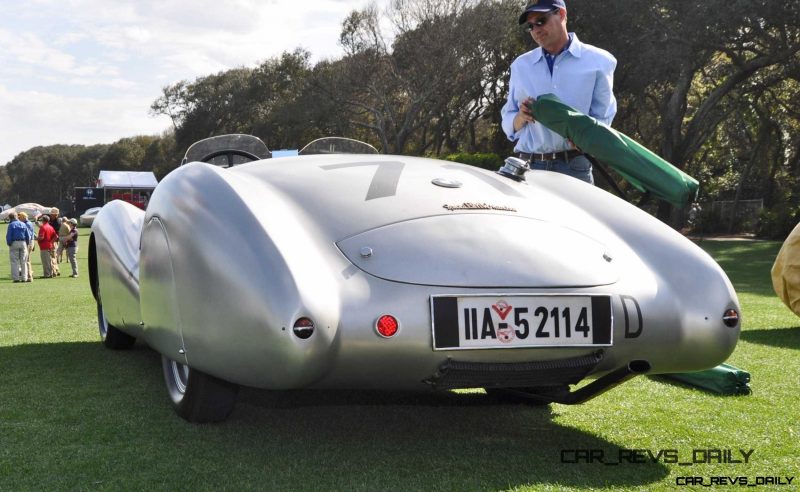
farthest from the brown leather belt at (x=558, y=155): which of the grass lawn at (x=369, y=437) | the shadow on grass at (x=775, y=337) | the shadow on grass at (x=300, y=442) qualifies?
the shadow on grass at (x=775, y=337)

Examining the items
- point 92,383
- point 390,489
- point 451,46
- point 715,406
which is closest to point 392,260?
point 390,489

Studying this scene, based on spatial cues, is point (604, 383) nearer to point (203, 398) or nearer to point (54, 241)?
point (203, 398)

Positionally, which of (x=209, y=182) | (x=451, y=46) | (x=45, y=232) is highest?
(x=451, y=46)

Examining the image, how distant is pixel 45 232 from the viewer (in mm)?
17641

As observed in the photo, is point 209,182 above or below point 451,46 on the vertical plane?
below

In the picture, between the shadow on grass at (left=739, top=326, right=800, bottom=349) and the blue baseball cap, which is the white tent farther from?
the blue baseball cap

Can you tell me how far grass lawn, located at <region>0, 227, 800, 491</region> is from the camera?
2711mm

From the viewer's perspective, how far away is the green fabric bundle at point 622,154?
3600mm

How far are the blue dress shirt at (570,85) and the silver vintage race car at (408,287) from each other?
1.27 metres

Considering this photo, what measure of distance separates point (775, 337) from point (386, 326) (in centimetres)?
466

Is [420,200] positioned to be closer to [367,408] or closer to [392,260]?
[392,260]

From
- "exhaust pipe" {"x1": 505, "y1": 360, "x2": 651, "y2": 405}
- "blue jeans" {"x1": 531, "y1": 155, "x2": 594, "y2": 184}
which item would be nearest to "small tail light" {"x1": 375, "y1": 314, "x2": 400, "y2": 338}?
"exhaust pipe" {"x1": 505, "y1": 360, "x2": 651, "y2": 405}

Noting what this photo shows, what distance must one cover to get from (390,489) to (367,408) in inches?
46.7

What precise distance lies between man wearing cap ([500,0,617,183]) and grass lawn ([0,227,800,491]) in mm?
1302
